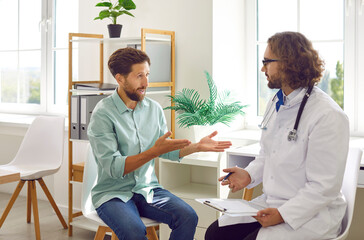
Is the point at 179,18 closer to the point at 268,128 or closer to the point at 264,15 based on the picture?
the point at 264,15

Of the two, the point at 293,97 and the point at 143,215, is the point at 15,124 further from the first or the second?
the point at 293,97

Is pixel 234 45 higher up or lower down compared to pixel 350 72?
higher up

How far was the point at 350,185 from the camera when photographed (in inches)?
76.7

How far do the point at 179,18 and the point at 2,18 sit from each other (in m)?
2.51

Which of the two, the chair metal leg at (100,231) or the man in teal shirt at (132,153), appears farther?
the chair metal leg at (100,231)

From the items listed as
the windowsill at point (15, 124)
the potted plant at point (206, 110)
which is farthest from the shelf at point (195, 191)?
the windowsill at point (15, 124)

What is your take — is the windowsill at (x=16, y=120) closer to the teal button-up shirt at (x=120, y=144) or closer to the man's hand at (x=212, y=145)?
the teal button-up shirt at (x=120, y=144)

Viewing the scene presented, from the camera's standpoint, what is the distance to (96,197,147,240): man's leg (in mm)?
2094

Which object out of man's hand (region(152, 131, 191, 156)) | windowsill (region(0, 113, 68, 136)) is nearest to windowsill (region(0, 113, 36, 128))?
windowsill (region(0, 113, 68, 136))

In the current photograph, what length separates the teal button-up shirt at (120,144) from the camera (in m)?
2.24

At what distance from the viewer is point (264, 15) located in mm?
3521

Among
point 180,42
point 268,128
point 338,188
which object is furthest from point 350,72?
point 338,188

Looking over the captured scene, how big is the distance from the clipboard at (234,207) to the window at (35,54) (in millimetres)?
2904

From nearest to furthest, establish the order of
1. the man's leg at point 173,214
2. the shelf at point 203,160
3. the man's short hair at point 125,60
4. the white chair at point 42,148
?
the man's leg at point 173,214 → the man's short hair at point 125,60 → the shelf at point 203,160 → the white chair at point 42,148
